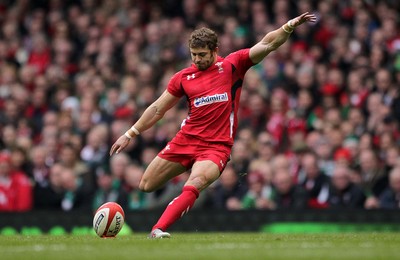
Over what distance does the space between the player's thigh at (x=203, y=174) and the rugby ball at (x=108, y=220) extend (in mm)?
930

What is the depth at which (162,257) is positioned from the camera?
28.3 ft

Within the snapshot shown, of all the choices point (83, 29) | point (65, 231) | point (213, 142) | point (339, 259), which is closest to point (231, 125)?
point (213, 142)

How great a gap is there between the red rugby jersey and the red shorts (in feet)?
0.24

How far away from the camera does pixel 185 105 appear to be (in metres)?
18.6

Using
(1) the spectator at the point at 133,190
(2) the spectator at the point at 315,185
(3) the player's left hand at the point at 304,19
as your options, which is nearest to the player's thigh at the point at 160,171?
(3) the player's left hand at the point at 304,19

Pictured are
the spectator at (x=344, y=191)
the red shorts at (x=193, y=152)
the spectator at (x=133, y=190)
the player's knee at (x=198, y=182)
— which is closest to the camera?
the player's knee at (x=198, y=182)

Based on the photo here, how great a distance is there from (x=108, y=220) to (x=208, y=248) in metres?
2.00

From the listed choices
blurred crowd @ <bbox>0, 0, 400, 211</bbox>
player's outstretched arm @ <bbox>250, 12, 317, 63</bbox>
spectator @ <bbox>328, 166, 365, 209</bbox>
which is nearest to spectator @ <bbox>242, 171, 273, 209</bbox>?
blurred crowd @ <bbox>0, 0, 400, 211</bbox>

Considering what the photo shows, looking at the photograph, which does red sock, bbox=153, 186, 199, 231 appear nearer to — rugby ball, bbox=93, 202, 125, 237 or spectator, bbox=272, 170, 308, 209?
rugby ball, bbox=93, 202, 125, 237

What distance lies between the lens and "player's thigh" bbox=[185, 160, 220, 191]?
36.7 ft

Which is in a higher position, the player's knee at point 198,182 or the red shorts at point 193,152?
the red shorts at point 193,152

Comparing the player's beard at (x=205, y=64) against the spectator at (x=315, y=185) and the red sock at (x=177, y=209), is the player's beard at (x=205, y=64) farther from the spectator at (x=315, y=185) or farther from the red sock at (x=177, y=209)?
the spectator at (x=315, y=185)

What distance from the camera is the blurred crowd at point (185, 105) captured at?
15.6m

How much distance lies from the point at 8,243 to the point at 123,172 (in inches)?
234
